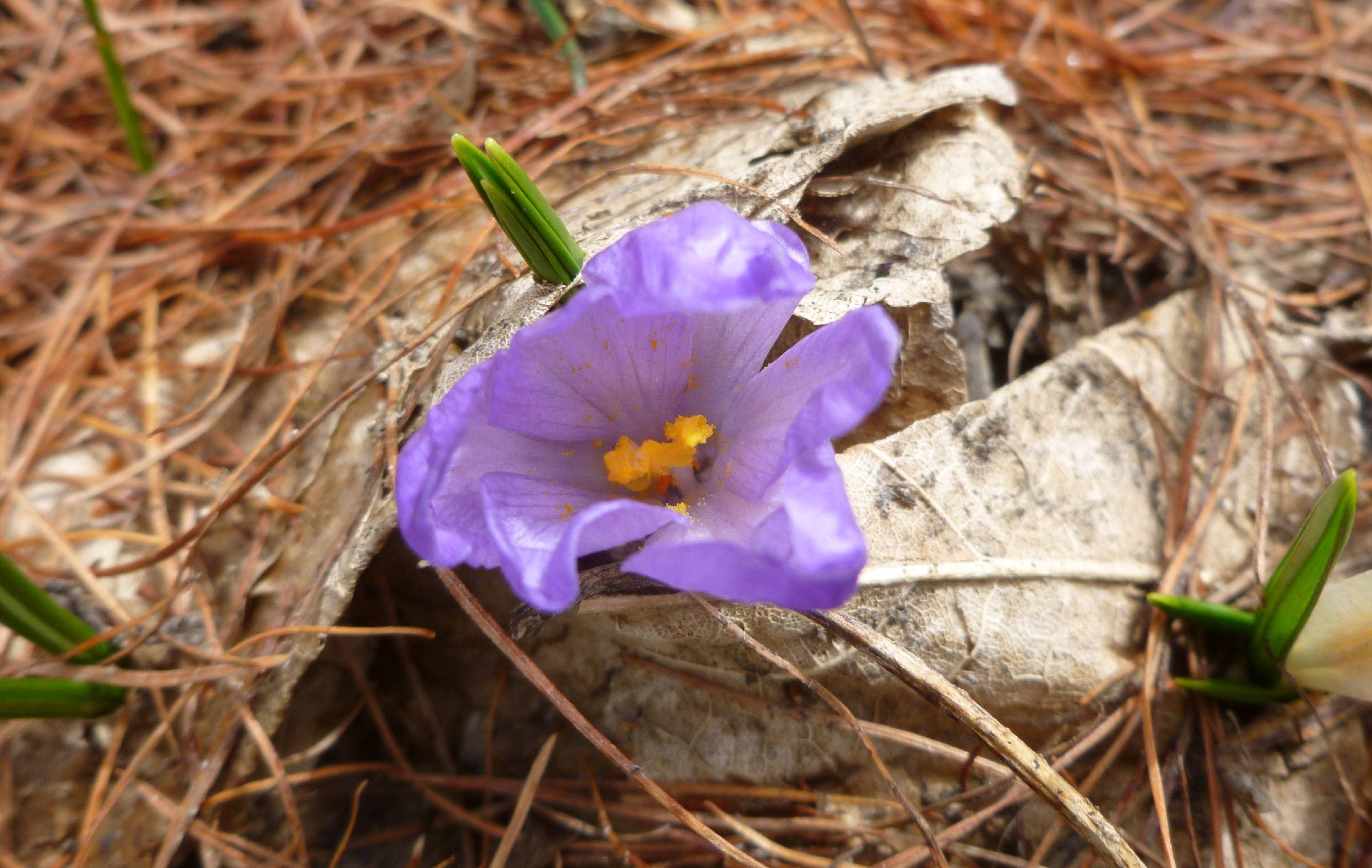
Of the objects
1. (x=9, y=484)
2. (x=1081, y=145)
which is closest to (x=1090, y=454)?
(x=1081, y=145)

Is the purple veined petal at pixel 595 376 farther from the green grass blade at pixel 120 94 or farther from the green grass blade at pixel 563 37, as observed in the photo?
the green grass blade at pixel 120 94

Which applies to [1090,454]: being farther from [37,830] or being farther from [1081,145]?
[37,830]

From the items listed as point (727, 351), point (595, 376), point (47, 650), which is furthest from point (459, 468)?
point (47, 650)

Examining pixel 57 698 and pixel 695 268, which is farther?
pixel 57 698

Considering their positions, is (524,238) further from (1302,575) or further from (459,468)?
(1302,575)

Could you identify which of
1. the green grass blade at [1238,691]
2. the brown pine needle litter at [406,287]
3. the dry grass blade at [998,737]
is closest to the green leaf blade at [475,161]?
the brown pine needle litter at [406,287]

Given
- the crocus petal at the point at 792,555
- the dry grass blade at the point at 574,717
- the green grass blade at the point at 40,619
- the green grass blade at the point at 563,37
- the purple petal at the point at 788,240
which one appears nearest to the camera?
the crocus petal at the point at 792,555

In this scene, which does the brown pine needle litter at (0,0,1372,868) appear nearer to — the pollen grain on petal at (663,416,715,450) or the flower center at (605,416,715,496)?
the flower center at (605,416,715,496)
